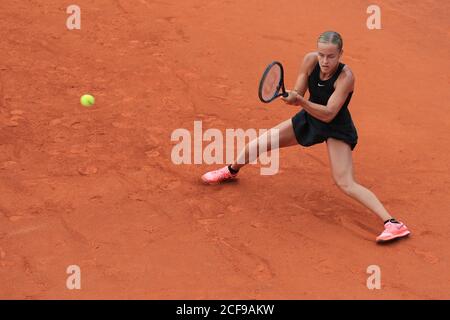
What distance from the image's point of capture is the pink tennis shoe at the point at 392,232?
5.05m

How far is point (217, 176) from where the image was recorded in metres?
5.76

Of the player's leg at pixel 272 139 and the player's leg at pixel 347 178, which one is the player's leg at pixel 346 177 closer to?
the player's leg at pixel 347 178

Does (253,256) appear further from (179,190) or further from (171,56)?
(171,56)

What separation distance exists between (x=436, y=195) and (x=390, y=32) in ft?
12.2

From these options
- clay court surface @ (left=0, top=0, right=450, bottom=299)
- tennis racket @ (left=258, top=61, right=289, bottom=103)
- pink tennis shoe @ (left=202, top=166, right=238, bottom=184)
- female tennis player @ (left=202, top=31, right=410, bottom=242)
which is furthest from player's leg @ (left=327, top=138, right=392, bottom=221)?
pink tennis shoe @ (left=202, top=166, right=238, bottom=184)

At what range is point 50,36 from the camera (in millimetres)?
7953

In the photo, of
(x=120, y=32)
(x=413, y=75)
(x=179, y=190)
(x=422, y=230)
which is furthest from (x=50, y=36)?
(x=422, y=230)

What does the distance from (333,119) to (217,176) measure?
3.82ft

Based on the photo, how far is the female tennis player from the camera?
4910 mm

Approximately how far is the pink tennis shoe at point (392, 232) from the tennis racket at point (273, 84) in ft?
4.12

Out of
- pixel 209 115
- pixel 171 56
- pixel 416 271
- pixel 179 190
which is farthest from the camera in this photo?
pixel 171 56

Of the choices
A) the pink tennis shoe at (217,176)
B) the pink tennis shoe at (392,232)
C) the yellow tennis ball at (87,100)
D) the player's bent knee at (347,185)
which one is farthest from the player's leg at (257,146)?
the yellow tennis ball at (87,100)

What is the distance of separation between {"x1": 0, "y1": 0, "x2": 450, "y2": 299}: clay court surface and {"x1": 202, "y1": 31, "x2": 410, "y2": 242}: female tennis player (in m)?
0.27
